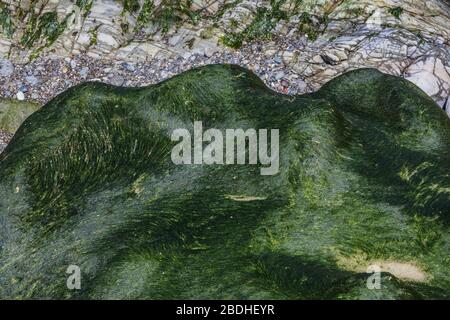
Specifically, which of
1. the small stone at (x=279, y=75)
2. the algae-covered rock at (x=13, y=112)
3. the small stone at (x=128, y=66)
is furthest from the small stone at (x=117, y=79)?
the small stone at (x=279, y=75)

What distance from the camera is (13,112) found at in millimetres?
18391

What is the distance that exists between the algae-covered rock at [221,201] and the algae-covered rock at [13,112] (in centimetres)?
817

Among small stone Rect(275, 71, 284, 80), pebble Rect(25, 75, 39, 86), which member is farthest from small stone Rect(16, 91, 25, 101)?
small stone Rect(275, 71, 284, 80)

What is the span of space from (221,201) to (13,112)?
39.3 ft

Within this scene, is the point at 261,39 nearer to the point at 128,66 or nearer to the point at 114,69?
the point at 128,66

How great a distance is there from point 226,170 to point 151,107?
2.12 metres

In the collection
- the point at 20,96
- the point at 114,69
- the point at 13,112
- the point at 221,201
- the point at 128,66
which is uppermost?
the point at 128,66

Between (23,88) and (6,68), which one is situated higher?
(6,68)

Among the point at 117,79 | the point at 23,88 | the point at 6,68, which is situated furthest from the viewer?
the point at 6,68

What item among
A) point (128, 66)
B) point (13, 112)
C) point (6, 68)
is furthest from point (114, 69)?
point (6, 68)
